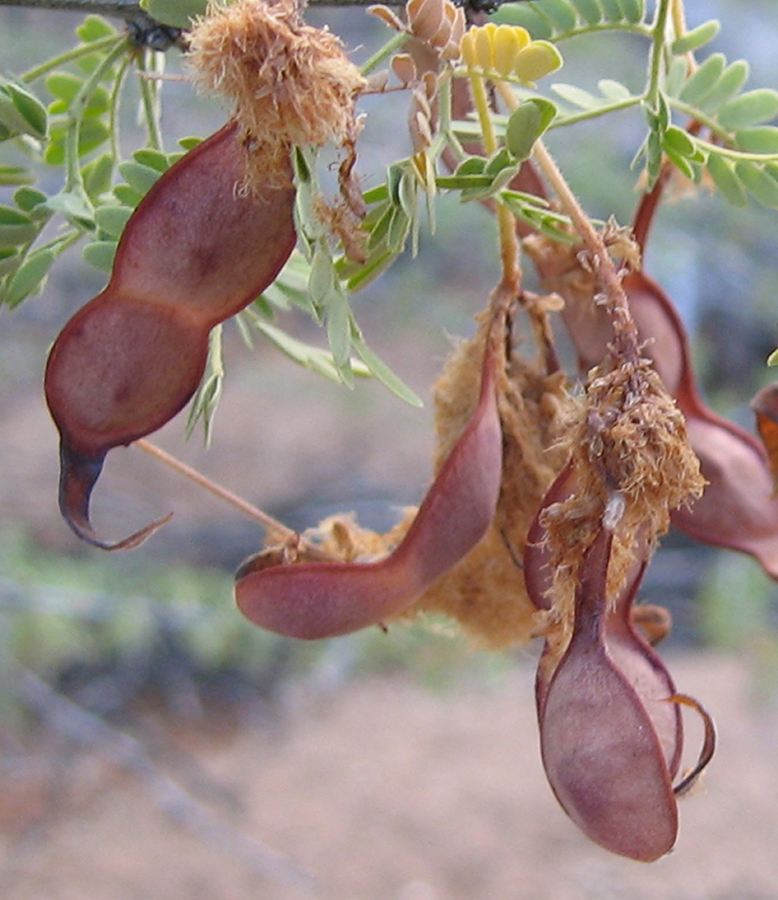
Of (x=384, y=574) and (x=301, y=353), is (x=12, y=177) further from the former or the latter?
(x=384, y=574)

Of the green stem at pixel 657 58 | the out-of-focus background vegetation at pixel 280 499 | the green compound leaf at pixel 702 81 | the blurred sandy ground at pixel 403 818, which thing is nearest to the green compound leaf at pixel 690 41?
the green compound leaf at pixel 702 81

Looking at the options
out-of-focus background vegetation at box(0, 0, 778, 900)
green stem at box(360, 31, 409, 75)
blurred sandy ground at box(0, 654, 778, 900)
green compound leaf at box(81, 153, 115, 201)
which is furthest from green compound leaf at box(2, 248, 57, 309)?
blurred sandy ground at box(0, 654, 778, 900)

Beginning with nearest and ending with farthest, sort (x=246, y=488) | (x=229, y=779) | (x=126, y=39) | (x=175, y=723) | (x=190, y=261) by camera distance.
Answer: (x=190, y=261) < (x=126, y=39) < (x=229, y=779) < (x=175, y=723) < (x=246, y=488)

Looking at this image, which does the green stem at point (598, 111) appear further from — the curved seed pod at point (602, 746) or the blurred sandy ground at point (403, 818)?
the blurred sandy ground at point (403, 818)

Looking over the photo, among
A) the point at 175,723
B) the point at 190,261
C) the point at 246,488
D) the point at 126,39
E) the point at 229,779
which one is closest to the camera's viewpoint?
the point at 190,261

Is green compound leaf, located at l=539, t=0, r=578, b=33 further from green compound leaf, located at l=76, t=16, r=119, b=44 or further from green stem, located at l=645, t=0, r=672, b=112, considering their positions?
green compound leaf, located at l=76, t=16, r=119, b=44

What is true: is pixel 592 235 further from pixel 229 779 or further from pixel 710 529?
pixel 229 779

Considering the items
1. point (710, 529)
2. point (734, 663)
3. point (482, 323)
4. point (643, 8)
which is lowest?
point (734, 663)

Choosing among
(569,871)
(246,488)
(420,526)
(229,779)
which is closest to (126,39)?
(420,526)
